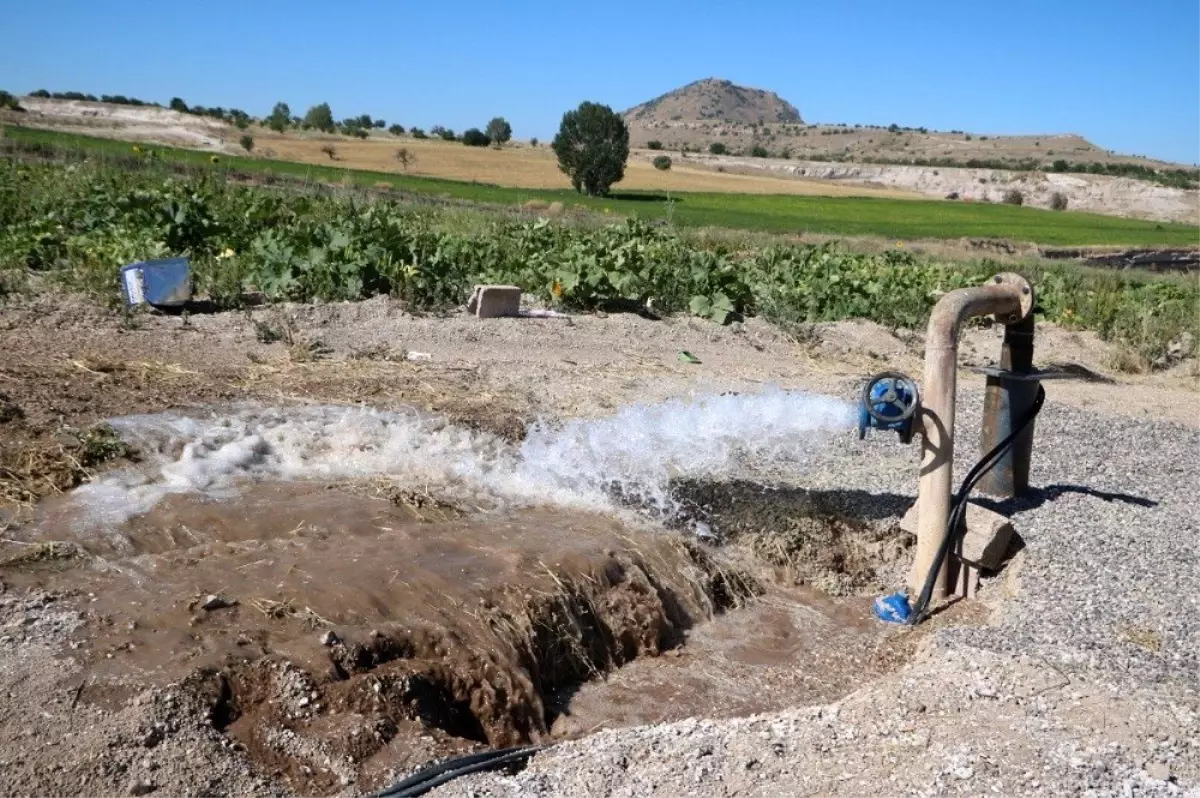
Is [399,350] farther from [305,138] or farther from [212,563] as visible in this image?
[305,138]

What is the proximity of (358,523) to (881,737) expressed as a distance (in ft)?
8.60

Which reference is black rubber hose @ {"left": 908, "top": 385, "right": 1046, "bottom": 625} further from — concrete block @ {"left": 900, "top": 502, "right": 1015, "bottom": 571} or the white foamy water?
the white foamy water

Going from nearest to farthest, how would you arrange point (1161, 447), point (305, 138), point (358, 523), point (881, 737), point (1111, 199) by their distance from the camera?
point (881, 737) → point (358, 523) → point (1161, 447) → point (305, 138) → point (1111, 199)

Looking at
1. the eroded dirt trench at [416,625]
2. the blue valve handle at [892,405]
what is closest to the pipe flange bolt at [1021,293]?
the blue valve handle at [892,405]

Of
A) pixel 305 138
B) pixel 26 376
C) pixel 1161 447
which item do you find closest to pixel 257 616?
pixel 26 376

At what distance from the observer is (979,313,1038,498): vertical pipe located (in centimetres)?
586

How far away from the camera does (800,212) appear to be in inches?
1500

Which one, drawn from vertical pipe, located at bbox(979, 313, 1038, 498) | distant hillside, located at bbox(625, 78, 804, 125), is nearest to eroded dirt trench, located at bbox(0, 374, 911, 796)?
vertical pipe, located at bbox(979, 313, 1038, 498)

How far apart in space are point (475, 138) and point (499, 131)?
8340 millimetres

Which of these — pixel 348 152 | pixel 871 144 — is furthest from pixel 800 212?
pixel 871 144

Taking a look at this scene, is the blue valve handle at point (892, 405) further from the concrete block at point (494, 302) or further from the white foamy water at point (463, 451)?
the concrete block at point (494, 302)

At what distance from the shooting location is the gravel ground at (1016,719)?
3.48 metres

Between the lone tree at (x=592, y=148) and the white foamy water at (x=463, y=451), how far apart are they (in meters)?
39.2

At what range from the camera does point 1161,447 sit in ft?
25.0
